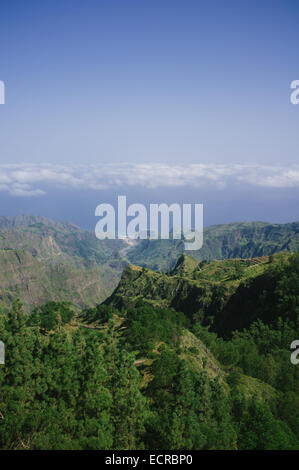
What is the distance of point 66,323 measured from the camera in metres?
74.9

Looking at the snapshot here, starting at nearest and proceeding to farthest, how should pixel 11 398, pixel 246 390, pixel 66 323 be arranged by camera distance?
pixel 11 398, pixel 246 390, pixel 66 323

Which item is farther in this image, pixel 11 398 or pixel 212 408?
pixel 212 408

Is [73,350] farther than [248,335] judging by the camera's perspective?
No

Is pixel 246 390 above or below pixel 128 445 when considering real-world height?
below

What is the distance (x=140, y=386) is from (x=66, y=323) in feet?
125
